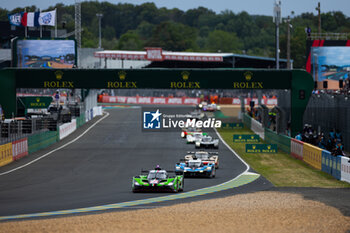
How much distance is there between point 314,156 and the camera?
127 ft

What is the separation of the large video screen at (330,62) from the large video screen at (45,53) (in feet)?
88.4

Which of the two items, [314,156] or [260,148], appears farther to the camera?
[260,148]

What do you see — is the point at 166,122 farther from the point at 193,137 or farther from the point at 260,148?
the point at 260,148

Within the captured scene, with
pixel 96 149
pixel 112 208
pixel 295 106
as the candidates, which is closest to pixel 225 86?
pixel 295 106

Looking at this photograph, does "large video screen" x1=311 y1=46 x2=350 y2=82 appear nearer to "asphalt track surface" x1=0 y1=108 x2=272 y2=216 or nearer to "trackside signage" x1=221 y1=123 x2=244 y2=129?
"trackside signage" x1=221 y1=123 x2=244 y2=129

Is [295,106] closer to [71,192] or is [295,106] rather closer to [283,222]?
[71,192]

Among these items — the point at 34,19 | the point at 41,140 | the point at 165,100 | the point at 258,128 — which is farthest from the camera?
the point at 165,100

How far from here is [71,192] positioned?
28344 millimetres

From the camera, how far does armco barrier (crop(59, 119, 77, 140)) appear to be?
195ft

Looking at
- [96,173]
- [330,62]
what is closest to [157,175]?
[96,173]

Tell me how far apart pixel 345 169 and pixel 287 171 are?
589cm

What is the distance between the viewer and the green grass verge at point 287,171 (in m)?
32.0

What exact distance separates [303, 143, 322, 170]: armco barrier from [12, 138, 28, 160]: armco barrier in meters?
18.1

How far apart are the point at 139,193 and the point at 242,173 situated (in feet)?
30.5
